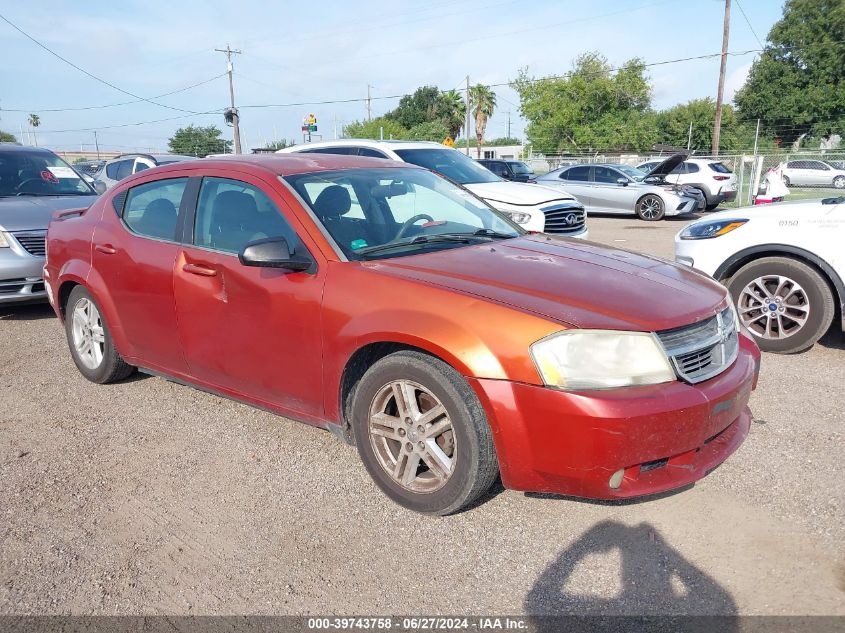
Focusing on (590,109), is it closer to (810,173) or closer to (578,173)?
(810,173)

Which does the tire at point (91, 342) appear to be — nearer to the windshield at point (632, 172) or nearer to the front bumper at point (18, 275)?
the front bumper at point (18, 275)

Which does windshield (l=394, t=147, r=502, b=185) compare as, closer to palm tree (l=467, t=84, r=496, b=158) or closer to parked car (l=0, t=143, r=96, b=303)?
parked car (l=0, t=143, r=96, b=303)

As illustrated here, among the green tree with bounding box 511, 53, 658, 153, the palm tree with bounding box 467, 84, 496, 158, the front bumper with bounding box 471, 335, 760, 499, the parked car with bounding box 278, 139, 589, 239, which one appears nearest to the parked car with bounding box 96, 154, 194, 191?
the parked car with bounding box 278, 139, 589, 239


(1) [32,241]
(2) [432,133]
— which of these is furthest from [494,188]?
(2) [432,133]

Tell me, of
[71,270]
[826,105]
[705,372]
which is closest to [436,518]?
[705,372]

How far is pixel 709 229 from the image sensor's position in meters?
5.82

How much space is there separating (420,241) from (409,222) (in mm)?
236

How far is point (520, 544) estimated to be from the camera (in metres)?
2.87

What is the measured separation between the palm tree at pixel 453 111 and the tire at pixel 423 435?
72677 millimetres

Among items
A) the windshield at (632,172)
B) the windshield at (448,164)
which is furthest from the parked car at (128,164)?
the windshield at (632,172)

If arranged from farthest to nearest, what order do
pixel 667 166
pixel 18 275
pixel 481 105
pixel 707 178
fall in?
1. pixel 481 105
2. pixel 707 178
3. pixel 667 166
4. pixel 18 275

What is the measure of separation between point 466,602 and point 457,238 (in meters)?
1.99

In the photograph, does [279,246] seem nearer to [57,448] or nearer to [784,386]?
[57,448]

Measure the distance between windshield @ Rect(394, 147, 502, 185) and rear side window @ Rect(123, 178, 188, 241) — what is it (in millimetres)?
5311
